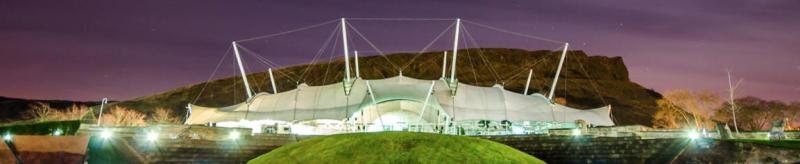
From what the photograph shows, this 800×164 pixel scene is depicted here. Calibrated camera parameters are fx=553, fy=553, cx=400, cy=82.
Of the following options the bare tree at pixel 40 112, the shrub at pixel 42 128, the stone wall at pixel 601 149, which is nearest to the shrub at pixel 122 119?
the bare tree at pixel 40 112

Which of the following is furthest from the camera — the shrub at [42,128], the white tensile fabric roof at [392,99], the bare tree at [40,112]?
the bare tree at [40,112]

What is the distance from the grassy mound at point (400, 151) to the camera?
49.1ft

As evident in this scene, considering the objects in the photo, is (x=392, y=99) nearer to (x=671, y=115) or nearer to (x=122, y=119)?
(x=122, y=119)

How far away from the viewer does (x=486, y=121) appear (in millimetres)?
57281

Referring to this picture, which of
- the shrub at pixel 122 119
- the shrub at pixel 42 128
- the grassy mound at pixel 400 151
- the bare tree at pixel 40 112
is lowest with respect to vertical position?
the grassy mound at pixel 400 151

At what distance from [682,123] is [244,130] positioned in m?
96.3

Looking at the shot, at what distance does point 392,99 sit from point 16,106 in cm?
15614

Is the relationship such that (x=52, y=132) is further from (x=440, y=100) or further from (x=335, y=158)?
(x=440, y=100)

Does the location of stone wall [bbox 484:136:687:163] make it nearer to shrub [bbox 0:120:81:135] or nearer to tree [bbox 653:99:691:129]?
shrub [bbox 0:120:81:135]

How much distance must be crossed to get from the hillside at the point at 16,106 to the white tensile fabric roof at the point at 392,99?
124 m

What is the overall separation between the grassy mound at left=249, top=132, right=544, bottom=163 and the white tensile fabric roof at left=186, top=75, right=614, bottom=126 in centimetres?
3432

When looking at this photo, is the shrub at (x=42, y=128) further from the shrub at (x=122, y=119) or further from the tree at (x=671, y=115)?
the tree at (x=671, y=115)

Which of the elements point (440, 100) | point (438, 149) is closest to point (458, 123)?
point (440, 100)

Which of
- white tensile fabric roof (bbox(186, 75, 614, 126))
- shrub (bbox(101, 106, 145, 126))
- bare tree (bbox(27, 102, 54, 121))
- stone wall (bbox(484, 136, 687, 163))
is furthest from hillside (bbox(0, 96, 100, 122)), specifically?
stone wall (bbox(484, 136, 687, 163))
